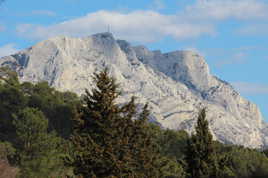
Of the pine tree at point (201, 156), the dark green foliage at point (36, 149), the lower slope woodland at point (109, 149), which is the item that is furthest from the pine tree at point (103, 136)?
the dark green foliage at point (36, 149)

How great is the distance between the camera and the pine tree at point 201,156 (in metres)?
55.0

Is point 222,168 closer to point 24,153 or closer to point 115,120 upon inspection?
point 115,120

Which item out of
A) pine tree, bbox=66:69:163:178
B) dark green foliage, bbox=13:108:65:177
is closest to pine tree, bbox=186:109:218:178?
dark green foliage, bbox=13:108:65:177

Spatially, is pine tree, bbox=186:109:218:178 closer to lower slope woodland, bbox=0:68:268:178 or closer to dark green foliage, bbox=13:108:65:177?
lower slope woodland, bbox=0:68:268:178

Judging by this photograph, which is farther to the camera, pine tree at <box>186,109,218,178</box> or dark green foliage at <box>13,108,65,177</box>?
dark green foliage at <box>13,108,65,177</box>

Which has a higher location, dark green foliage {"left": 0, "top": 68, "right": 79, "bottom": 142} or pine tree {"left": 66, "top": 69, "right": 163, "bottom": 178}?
dark green foliage {"left": 0, "top": 68, "right": 79, "bottom": 142}

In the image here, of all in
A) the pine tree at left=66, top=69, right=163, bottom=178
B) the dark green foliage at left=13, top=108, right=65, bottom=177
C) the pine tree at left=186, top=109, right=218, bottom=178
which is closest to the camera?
the pine tree at left=66, top=69, right=163, bottom=178

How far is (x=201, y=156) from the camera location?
56375 millimetres

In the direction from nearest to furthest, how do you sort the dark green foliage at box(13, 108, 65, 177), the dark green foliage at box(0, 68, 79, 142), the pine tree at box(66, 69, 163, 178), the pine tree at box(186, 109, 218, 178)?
the pine tree at box(66, 69, 163, 178) < the pine tree at box(186, 109, 218, 178) < the dark green foliage at box(13, 108, 65, 177) < the dark green foliage at box(0, 68, 79, 142)

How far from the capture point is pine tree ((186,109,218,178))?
55.0 metres

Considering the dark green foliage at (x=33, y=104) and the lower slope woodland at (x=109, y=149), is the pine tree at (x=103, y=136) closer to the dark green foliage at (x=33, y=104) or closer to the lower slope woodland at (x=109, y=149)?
the lower slope woodland at (x=109, y=149)

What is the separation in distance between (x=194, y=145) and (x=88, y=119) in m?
22.0

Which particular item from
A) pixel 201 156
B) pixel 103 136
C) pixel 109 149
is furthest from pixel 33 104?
pixel 109 149

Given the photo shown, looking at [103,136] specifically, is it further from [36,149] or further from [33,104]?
[33,104]
